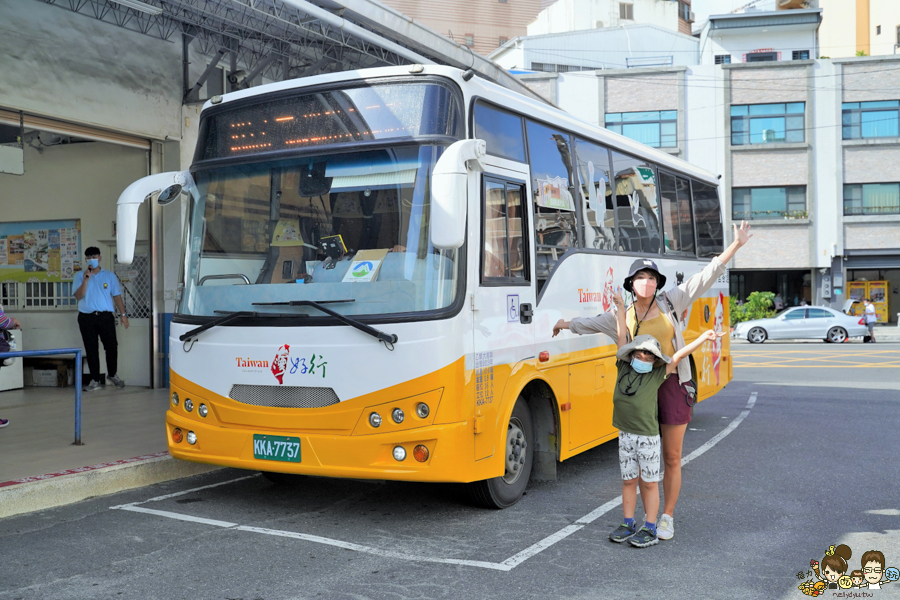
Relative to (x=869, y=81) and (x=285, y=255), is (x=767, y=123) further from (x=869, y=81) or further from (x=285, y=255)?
(x=285, y=255)

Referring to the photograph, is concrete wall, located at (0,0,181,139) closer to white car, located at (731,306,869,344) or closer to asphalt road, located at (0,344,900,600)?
asphalt road, located at (0,344,900,600)

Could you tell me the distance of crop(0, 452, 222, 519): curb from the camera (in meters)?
6.26

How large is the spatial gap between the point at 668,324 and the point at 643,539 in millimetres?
1405

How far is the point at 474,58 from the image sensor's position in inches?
460

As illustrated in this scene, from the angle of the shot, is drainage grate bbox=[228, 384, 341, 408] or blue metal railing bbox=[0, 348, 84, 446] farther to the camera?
blue metal railing bbox=[0, 348, 84, 446]

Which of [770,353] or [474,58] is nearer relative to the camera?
[474,58]

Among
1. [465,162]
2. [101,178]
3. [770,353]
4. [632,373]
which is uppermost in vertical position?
[101,178]

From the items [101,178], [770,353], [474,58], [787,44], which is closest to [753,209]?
[787,44]

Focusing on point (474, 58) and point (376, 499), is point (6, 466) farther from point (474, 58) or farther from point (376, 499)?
point (474, 58)

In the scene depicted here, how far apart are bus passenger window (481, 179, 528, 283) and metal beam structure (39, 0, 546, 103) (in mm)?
3799

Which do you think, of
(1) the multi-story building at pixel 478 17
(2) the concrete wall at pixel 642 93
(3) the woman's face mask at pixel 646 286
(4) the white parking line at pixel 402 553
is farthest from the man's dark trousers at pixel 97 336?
(1) the multi-story building at pixel 478 17

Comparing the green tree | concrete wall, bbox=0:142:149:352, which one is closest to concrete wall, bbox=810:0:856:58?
the green tree

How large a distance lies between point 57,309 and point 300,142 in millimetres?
8643

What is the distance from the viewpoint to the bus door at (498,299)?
19.0 feet
